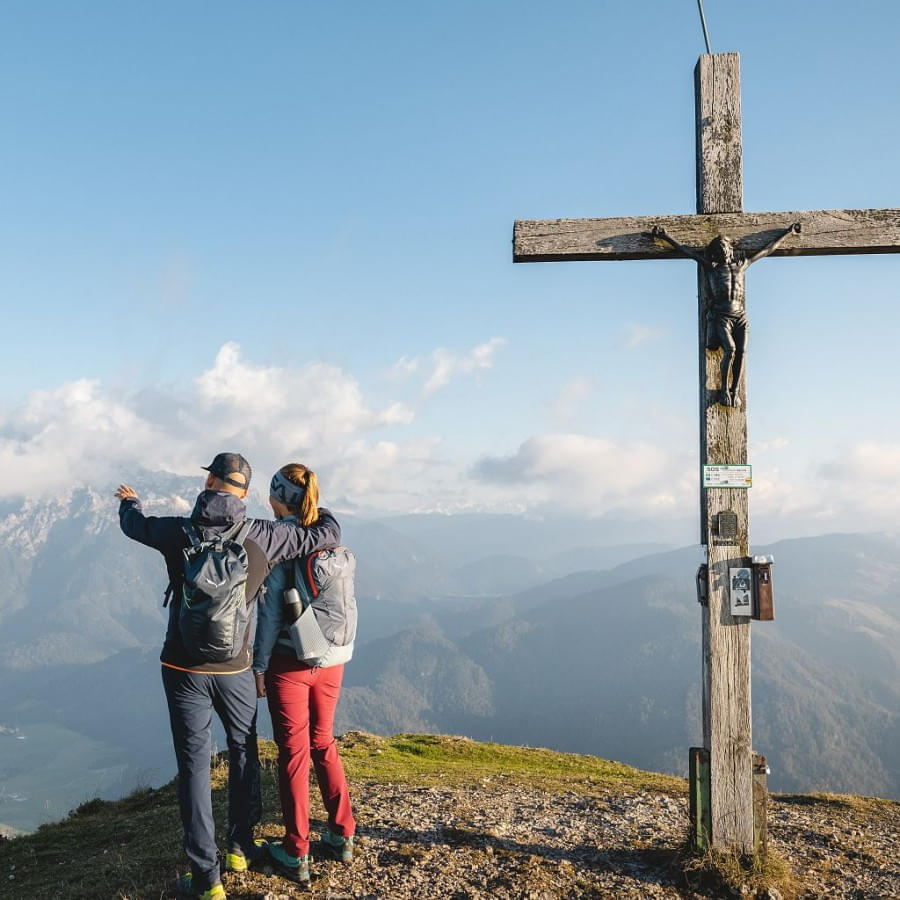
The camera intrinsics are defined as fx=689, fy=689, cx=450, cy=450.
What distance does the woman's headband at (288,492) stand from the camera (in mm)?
6426

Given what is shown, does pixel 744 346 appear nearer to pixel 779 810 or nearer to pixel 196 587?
pixel 196 587

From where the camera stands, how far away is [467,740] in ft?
62.6

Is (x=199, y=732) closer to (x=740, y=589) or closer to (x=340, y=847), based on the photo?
(x=340, y=847)

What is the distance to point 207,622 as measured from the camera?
18.5 feet

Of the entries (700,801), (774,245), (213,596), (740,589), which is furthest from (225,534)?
(774,245)

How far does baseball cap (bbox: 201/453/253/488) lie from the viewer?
6102 millimetres

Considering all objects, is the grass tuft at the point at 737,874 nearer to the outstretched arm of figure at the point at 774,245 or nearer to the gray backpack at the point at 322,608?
the gray backpack at the point at 322,608

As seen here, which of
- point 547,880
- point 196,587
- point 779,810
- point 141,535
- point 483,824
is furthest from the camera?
point 779,810

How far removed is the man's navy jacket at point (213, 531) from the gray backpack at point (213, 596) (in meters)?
0.10

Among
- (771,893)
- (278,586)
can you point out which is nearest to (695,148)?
(278,586)

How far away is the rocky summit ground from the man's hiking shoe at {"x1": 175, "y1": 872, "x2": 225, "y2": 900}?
18 cm

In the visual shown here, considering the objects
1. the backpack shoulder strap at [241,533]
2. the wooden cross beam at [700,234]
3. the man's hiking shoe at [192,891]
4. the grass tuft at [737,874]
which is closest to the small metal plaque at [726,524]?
the wooden cross beam at [700,234]

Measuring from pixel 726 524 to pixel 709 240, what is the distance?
294 centimetres

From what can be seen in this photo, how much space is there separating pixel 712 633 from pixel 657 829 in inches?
135
